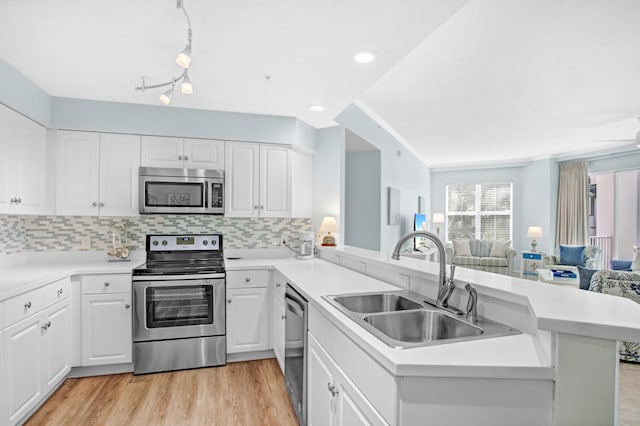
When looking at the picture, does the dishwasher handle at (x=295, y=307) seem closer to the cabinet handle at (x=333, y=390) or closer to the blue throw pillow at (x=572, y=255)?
the cabinet handle at (x=333, y=390)

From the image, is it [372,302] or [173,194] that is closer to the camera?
[372,302]

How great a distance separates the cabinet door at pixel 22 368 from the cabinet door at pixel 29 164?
1.02 meters

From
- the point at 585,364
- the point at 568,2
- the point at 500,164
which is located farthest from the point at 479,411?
the point at 500,164

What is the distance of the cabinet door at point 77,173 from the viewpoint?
321 centimetres

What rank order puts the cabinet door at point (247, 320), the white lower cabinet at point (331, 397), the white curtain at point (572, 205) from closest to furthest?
the white lower cabinet at point (331, 397) < the cabinet door at point (247, 320) < the white curtain at point (572, 205)

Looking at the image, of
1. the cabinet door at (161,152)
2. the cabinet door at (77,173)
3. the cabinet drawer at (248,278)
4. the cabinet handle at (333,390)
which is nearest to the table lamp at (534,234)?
the cabinet drawer at (248,278)

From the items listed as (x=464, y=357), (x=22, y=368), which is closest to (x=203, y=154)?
(x=22, y=368)

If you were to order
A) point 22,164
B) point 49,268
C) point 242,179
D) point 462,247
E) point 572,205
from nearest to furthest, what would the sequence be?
point 22,164
point 49,268
point 242,179
point 572,205
point 462,247

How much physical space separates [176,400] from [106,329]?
911mm

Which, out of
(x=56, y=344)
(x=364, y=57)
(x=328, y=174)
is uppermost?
(x=364, y=57)

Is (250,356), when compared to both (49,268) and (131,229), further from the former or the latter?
Result: (49,268)

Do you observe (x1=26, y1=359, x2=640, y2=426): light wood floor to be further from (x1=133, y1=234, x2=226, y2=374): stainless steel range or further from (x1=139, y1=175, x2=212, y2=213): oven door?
(x1=139, y1=175, x2=212, y2=213): oven door

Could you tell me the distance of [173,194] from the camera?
11.1ft

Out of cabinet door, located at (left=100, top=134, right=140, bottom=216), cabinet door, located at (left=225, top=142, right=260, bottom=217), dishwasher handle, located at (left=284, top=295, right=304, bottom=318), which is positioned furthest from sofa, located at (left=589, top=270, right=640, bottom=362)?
cabinet door, located at (left=100, top=134, right=140, bottom=216)
